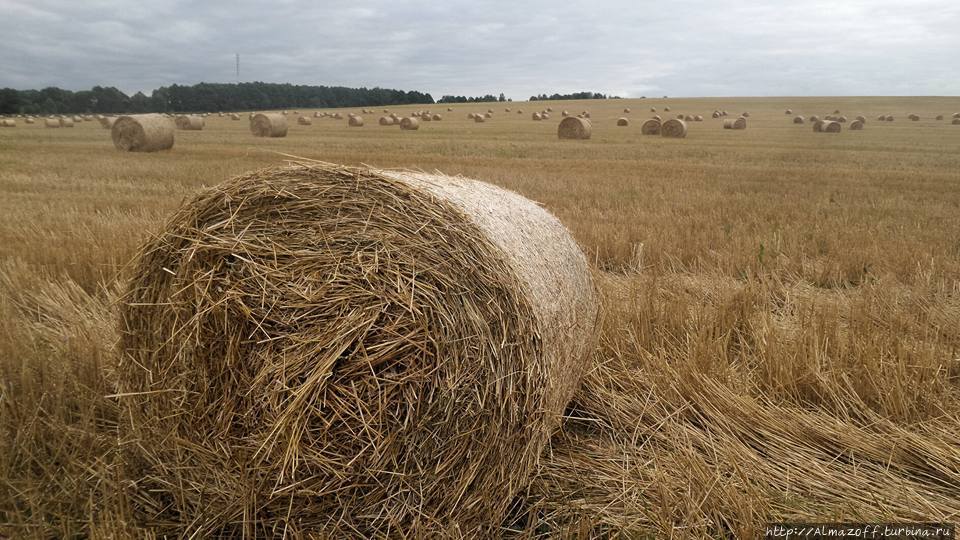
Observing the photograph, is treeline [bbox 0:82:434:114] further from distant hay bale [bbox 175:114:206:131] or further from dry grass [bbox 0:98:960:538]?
dry grass [bbox 0:98:960:538]

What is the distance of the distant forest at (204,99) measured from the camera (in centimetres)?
4997

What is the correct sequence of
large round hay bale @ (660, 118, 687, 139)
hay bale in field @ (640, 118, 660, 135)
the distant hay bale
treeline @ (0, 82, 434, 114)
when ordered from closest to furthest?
large round hay bale @ (660, 118, 687, 139), hay bale in field @ (640, 118, 660, 135), the distant hay bale, treeline @ (0, 82, 434, 114)

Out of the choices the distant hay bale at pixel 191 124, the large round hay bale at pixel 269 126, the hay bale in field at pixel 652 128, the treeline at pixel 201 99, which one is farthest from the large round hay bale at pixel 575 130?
the treeline at pixel 201 99

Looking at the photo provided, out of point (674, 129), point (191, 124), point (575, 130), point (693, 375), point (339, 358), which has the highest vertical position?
point (191, 124)

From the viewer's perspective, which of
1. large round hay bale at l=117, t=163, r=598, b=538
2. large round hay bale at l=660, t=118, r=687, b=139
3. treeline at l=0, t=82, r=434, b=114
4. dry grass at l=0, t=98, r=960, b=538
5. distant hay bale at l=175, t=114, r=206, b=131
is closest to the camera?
large round hay bale at l=117, t=163, r=598, b=538

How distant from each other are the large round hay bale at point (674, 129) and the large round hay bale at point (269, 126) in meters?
17.5

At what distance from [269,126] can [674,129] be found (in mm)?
18198

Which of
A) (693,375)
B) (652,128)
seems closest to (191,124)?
(652,128)

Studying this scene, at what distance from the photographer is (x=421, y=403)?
2383mm

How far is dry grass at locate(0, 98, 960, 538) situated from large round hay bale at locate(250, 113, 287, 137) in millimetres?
18894

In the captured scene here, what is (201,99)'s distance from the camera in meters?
69.1

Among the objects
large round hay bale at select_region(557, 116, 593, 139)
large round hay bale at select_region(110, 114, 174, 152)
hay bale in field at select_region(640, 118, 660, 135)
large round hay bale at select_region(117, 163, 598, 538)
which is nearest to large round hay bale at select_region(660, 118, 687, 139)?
hay bale in field at select_region(640, 118, 660, 135)

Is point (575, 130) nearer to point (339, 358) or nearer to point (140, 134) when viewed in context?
point (140, 134)

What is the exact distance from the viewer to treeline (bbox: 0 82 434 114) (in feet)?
164
